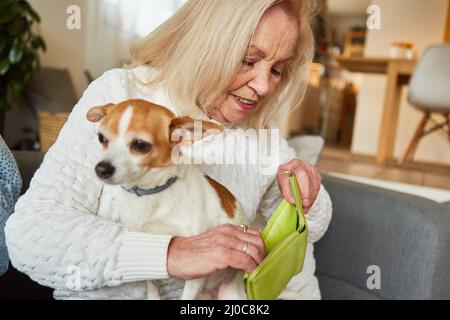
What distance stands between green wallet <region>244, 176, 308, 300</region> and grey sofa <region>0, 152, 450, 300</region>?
235mm

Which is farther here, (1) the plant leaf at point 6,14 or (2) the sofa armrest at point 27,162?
(1) the plant leaf at point 6,14

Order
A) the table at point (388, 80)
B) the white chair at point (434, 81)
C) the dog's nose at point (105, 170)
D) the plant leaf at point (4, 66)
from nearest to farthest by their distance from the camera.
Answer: the dog's nose at point (105, 170), the plant leaf at point (4, 66), the table at point (388, 80), the white chair at point (434, 81)

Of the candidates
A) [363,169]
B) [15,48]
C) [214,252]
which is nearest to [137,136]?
[214,252]

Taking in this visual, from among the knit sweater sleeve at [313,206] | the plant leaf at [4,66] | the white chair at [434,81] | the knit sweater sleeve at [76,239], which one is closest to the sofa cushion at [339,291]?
the knit sweater sleeve at [313,206]

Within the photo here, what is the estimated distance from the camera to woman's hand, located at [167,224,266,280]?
0.39 metres

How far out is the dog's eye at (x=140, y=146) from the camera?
1.23 feet

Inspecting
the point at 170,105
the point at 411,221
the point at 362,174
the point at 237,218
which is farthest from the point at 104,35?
the point at 362,174

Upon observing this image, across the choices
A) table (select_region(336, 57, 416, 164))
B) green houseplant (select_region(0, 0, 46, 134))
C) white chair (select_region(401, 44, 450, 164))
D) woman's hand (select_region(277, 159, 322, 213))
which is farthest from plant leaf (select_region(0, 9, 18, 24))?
white chair (select_region(401, 44, 450, 164))

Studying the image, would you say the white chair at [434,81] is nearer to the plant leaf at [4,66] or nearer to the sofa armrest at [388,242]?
the sofa armrest at [388,242]

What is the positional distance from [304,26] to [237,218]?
21 cm

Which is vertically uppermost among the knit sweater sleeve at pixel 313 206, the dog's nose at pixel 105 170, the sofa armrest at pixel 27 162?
the dog's nose at pixel 105 170

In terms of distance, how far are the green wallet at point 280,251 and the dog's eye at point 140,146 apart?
4.9 inches

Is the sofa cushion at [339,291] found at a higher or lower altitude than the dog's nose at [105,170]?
lower

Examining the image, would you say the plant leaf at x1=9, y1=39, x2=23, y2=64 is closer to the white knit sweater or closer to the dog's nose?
the white knit sweater
